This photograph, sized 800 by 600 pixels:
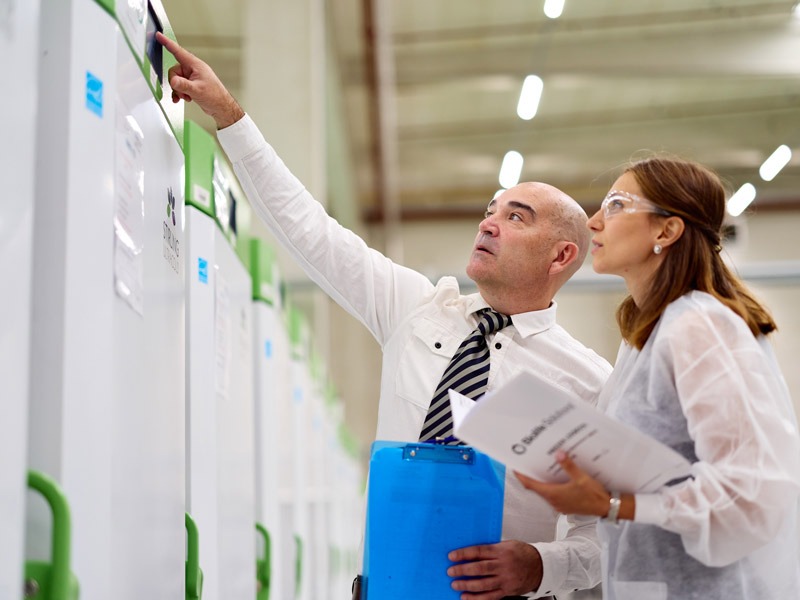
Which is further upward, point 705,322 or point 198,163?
point 198,163

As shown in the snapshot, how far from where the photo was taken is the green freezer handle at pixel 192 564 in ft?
7.23

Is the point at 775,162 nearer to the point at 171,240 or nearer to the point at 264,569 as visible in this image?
the point at 264,569

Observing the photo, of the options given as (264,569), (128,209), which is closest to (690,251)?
(128,209)

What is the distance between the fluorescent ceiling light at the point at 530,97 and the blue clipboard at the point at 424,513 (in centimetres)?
831

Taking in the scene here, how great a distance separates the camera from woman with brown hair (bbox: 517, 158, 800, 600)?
1.62 meters

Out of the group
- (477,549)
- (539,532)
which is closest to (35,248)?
(477,549)

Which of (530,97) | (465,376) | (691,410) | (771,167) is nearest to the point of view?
(691,410)

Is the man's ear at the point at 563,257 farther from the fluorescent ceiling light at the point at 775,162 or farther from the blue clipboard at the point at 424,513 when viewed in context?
the fluorescent ceiling light at the point at 775,162

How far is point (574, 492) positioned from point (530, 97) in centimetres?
903

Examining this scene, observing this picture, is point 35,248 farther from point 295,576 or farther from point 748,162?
point 748,162

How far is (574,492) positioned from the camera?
162 cm

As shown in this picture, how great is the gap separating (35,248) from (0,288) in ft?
0.73

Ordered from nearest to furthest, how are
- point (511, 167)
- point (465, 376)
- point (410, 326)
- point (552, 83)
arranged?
1. point (465, 376)
2. point (410, 326)
3. point (552, 83)
4. point (511, 167)

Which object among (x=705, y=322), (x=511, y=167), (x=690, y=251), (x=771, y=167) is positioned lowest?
(x=705, y=322)
